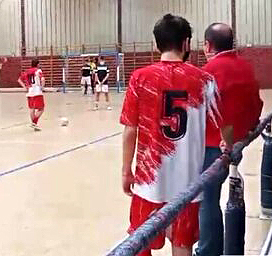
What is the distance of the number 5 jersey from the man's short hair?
3.6 inches

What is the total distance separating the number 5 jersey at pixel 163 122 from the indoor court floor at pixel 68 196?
5.52 ft

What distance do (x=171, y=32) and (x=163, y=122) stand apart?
467mm

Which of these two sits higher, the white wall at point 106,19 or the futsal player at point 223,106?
the white wall at point 106,19

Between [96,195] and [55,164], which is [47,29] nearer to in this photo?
[55,164]

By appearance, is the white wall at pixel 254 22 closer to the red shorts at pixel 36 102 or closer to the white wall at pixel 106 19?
the white wall at pixel 106 19

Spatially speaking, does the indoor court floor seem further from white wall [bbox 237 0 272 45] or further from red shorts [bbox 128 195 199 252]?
white wall [bbox 237 0 272 45]

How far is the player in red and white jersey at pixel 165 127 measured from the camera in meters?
3.15

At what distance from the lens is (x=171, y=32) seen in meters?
3.16

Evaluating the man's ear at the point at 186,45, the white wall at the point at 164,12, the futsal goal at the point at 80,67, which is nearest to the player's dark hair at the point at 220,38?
the man's ear at the point at 186,45

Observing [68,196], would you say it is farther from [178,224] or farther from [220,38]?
[178,224]

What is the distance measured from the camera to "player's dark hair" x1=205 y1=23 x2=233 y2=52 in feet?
12.5

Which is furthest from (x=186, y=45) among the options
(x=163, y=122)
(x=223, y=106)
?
(x=223, y=106)

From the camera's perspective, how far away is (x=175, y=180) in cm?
320

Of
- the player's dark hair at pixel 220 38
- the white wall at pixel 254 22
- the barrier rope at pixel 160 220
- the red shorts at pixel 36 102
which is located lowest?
the red shorts at pixel 36 102
